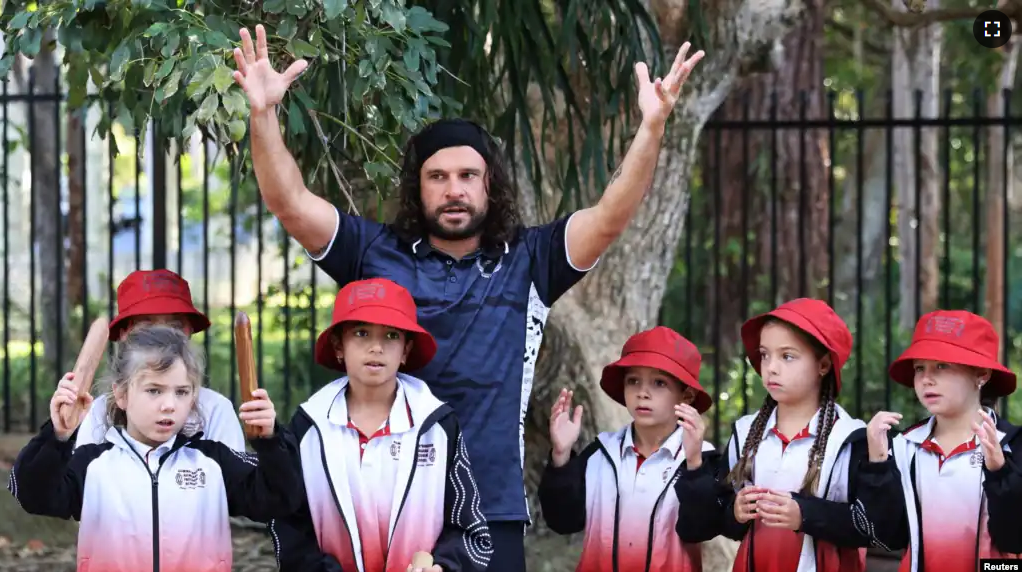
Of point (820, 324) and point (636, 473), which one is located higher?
point (820, 324)

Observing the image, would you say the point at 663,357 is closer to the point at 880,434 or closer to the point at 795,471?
the point at 795,471

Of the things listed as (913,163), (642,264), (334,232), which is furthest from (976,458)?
(913,163)

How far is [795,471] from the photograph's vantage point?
3.90 m

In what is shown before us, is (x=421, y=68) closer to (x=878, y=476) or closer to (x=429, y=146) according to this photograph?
(x=429, y=146)

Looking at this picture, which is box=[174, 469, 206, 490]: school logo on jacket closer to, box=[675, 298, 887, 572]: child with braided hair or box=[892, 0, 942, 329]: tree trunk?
box=[675, 298, 887, 572]: child with braided hair

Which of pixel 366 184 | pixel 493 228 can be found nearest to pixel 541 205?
pixel 366 184

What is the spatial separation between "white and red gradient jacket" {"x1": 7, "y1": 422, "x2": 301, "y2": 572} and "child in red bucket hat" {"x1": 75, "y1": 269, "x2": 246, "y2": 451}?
14cm

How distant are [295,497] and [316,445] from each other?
0.61 ft

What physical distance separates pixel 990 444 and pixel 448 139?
158 cm

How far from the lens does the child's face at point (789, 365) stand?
391 cm

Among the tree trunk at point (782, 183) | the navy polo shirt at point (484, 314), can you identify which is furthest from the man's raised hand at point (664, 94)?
the tree trunk at point (782, 183)

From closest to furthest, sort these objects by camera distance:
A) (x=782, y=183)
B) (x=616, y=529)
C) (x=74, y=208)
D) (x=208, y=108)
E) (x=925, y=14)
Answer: (x=208, y=108), (x=616, y=529), (x=925, y=14), (x=74, y=208), (x=782, y=183)

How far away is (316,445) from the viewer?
3.68m

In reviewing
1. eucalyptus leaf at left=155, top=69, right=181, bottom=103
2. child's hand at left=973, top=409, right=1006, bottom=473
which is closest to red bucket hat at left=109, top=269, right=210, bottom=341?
eucalyptus leaf at left=155, top=69, right=181, bottom=103
